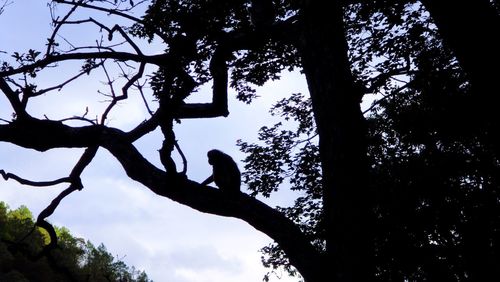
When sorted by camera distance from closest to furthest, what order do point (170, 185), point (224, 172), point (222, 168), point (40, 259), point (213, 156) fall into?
1. point (170, 185)
2. point (224, 172)
3. point (222, 168)
4. point (213, 156)
5. point (40, 259)

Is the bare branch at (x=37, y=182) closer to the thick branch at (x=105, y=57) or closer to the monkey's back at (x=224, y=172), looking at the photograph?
the thick branch at (x=105, y=57)

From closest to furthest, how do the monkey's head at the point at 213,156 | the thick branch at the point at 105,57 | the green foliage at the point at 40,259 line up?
the thick branch at the point at 105,57, the monkey's head at the point at 213,156, the green foliage at the point at 40,259

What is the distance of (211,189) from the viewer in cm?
373

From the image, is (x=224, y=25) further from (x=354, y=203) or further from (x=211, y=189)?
(x=354, y=203)

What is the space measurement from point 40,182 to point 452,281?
1007 cm

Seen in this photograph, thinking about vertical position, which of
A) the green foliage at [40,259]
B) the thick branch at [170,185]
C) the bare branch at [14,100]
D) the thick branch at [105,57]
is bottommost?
the thick branch at [170,185]

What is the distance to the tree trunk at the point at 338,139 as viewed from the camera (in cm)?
313

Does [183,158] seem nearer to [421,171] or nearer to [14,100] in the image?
[14,100]

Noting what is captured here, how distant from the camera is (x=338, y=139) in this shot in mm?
3525

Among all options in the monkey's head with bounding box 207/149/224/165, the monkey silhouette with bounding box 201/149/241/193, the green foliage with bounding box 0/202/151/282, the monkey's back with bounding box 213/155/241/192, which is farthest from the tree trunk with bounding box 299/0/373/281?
the green foliage with bounding box 0/202/151/282

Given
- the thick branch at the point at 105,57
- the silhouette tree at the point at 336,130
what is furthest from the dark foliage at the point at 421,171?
the thick branch at the point at 105,57

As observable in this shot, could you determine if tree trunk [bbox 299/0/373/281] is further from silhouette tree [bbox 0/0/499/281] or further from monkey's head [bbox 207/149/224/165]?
monkey's head [bbox 207/149/224/165]

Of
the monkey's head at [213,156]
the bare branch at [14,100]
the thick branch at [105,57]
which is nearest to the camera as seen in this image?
the bare branch at [14,100]

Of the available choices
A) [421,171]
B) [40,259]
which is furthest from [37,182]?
[40,259]
